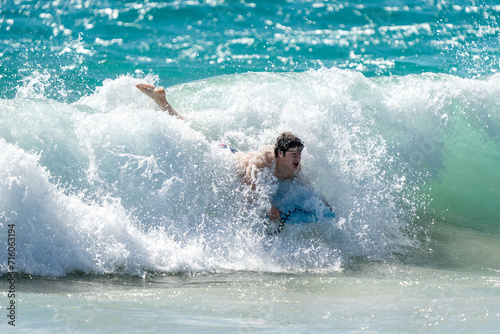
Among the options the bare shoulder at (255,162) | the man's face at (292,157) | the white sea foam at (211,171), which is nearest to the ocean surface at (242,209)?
the white sea foam at (211,171)

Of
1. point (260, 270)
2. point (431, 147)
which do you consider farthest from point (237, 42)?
point (260, 270)

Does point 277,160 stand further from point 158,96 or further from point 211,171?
point 158,96

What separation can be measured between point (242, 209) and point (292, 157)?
71 centimetres

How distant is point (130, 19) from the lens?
39.0ft

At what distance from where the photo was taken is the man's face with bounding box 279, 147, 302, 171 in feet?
17.1

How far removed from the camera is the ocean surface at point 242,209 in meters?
3.78

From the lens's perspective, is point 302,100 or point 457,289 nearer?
point 457,289

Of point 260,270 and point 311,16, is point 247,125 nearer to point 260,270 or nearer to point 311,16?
point 260,270

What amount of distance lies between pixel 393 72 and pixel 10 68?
22.7ft

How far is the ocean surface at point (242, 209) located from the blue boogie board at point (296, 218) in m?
0.09

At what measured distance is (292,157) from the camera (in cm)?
525

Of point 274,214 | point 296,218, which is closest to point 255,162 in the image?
point 274,214

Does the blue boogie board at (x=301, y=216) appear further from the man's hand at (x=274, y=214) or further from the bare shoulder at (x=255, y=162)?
the bare shoulder at (x=255, y=162)

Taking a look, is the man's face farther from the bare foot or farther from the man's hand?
the bare foot
